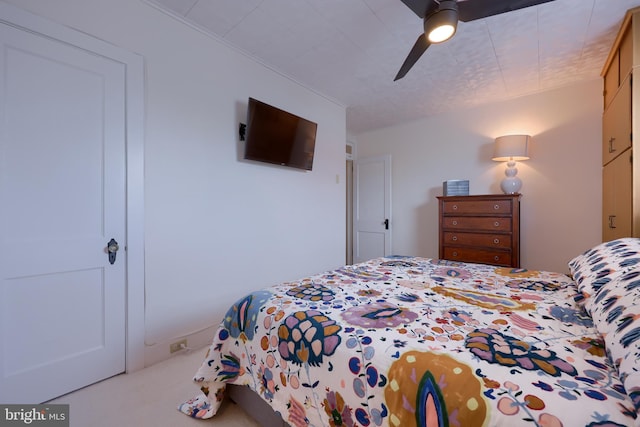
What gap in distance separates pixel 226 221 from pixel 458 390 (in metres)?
2.11

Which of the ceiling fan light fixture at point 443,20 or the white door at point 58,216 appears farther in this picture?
the ceiling fan light fixture at point 443,20

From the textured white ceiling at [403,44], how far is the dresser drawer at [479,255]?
190 centimetres

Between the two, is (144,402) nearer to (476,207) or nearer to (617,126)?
(476,207)

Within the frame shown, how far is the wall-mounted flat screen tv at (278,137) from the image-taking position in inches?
97.0

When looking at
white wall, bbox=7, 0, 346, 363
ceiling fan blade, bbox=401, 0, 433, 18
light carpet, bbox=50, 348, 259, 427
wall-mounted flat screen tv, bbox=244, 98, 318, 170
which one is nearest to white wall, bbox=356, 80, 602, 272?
wall-mounted flat screen tv, bbox=244, 98, 318, 170

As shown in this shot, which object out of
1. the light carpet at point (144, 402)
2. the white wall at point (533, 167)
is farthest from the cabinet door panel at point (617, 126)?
the light carpet at point (144, 402)

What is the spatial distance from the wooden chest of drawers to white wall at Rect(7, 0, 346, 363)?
1921 mm

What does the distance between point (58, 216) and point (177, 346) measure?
1197 millimetres

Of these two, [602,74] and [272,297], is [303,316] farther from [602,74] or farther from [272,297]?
[602,74]

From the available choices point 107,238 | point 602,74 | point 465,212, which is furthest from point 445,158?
point 107,238

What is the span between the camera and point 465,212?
10.8ft

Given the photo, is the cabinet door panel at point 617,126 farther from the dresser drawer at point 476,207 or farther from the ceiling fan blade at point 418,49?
the ceiling fan blade at point 418,49

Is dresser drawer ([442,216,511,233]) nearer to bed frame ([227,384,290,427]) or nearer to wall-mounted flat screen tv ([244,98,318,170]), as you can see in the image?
wall-mounted flat screen tv ([244,98,318,170])

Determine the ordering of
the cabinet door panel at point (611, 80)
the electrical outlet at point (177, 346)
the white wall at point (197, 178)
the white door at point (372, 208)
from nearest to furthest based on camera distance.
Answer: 1. the white wall at point (197, 178)
2. the electrical outlet at point (177, 346)
3. the cabinet door panel at point (611, 80)
4. the white door at point (372, 208)
